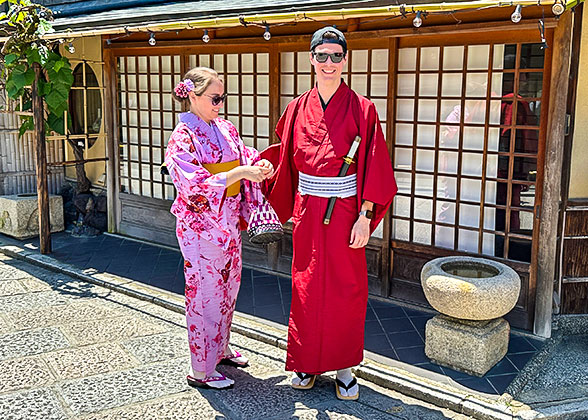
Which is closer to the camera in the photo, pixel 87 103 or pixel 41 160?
pixel 41 160

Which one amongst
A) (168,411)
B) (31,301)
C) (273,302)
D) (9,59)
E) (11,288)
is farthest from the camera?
(9,59)

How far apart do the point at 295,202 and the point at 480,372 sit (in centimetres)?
204

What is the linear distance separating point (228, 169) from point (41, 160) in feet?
15.7

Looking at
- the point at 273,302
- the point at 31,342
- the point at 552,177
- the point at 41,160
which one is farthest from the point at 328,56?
the point at 41,160

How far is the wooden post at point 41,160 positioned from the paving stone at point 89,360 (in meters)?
3.51

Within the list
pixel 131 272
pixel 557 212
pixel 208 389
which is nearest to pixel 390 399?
pixel 208 389

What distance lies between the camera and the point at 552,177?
5895 mm

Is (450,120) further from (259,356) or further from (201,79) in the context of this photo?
(259,356)

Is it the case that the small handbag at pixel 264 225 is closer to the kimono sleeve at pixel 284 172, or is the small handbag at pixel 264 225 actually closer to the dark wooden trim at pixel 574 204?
the kimono sleeve at pixel 284 172

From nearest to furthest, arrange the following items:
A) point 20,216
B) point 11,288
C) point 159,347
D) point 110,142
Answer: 1. point 159,347
2. point 11,288
3. point 20,216
4. point 110,142

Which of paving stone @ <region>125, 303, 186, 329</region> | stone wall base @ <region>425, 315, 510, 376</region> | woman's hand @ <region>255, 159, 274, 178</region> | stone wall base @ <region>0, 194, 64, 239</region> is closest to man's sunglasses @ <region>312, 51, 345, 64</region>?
woman's hand @ <region>255, 159, 274, 178</region>

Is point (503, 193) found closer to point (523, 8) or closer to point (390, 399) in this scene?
point (523, 8)

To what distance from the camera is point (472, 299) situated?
17.2 ft

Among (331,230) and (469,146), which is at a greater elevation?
(469,146)
